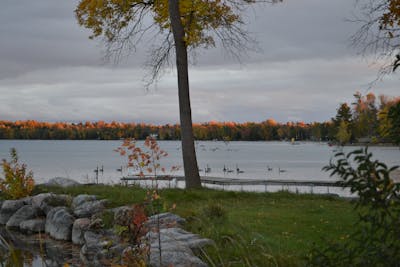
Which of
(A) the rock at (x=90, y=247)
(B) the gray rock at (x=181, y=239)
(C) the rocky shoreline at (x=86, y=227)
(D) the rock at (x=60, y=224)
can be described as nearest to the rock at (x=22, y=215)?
(C) the rocky shoreline at (x=86, y=227)

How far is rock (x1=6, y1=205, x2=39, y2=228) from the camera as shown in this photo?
11414 mm

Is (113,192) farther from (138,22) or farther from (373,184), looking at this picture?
(373,184)

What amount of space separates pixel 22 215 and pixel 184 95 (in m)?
5.42

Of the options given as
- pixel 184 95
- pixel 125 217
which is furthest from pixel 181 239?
pixel 184 95

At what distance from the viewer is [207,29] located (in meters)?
14.9

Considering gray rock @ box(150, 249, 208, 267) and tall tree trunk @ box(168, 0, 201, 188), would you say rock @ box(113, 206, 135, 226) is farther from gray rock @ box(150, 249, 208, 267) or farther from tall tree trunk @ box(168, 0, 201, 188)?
tall tree trunk @ box(168, 0, 201, 188)

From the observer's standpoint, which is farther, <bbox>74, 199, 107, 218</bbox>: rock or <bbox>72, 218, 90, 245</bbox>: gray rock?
<bbox>74, 199, 107, 218</bbox>: rock

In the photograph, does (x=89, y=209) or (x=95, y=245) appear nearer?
(x=95, y=245)

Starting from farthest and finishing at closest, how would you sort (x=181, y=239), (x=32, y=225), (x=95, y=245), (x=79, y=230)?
1. (x=32, y=225)
2. (x=79, y=230)
3. (x=95, y=245)
4. (x=181, y=239)

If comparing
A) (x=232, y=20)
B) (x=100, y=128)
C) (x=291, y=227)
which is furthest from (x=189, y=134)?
(x=100, y=128)

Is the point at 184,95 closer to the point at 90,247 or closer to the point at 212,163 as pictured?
Answer: the point at 90,247

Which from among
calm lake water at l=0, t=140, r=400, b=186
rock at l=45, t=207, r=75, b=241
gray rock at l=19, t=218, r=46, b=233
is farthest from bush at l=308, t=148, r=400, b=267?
gray rock at l=19, t=218, r=46, b=233

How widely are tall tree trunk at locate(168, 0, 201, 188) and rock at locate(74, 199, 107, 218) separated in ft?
13.2

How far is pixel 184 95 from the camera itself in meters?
14.2
